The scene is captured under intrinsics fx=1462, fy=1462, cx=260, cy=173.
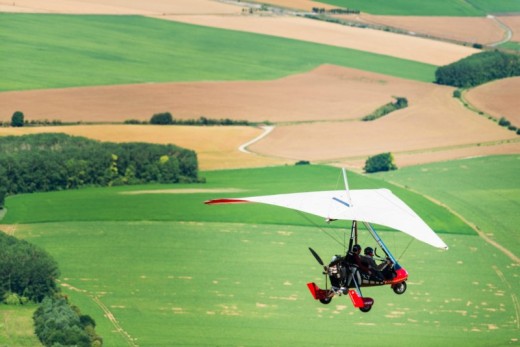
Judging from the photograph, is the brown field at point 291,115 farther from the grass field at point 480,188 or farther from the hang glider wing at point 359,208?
the hang glider wing at point 359,208

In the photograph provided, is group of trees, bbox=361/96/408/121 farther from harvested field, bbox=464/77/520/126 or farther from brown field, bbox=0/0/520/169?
harvested field, bbox=464/77/520/126

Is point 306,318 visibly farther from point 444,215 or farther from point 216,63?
point 216,63

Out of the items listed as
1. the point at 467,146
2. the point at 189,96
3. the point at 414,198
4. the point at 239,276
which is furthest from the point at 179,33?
the point at 239,276

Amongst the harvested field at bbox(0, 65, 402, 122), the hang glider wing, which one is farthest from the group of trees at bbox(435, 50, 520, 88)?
the hang glider wing

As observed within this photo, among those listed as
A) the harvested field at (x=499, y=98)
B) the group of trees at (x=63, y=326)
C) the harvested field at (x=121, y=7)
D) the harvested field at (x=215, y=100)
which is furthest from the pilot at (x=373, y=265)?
the harvested field at (x=121, y=7)

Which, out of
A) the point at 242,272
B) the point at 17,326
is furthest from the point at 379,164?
the point at 17,326
